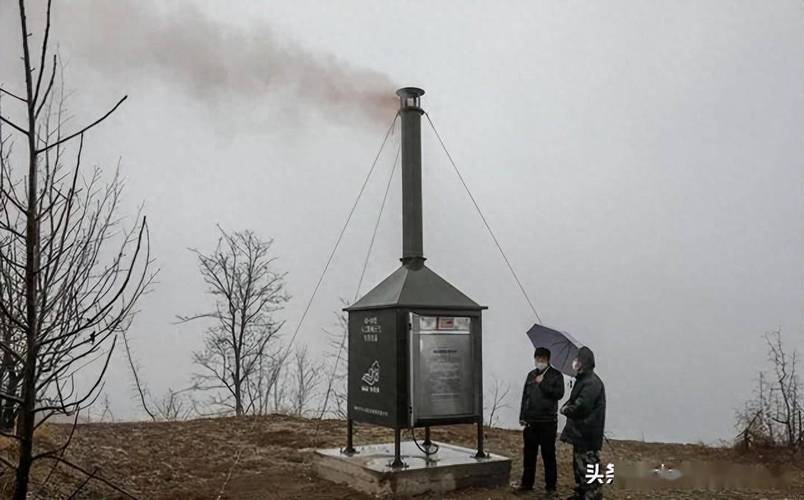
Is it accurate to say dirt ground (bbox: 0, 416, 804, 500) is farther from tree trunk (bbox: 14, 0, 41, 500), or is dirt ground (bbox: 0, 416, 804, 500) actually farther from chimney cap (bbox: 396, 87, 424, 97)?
chimney cap (bbox: 396, 87, 424, 97)

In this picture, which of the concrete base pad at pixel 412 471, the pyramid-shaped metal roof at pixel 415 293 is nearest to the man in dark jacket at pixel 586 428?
the concrete base pad at pixel 412 471

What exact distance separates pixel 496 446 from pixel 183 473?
4.93m

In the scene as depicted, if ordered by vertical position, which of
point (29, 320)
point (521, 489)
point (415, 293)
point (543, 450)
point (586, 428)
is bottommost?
point (521, 489)

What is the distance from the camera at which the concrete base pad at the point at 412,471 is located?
7430mm

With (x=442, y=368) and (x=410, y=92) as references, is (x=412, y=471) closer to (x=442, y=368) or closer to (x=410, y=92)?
(x=442, y=368)

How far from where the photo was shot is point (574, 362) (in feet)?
25.4

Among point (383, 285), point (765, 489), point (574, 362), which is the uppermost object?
point (383, 285)

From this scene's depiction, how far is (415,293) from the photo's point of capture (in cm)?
812

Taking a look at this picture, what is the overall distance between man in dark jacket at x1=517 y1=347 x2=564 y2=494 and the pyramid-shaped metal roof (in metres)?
1.11

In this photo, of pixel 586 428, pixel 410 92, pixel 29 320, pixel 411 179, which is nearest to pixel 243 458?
pixel 411 179

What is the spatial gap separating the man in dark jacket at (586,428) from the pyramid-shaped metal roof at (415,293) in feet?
5.13

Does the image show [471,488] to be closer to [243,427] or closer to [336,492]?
[336,492]

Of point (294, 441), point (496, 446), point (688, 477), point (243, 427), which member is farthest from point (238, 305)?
point (688, 477)

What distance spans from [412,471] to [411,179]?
354cm
